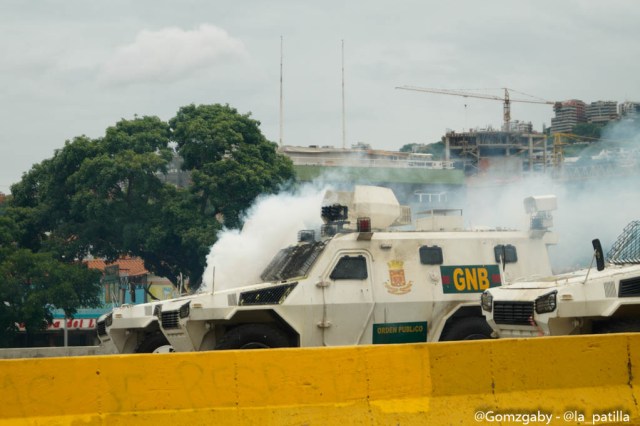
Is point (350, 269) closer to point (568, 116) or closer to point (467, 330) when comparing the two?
point (467, 330)

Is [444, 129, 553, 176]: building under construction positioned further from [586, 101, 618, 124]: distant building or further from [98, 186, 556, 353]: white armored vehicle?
[98, 186, 556, 353]: white armored vehicle

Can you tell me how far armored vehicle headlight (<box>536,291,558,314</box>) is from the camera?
12242 millimetres

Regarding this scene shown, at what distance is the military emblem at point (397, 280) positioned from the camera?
578 inches

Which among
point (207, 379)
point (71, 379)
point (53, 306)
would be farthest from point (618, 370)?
point (53, 306)

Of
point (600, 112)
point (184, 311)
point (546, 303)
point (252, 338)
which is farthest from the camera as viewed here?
point (600, 112)

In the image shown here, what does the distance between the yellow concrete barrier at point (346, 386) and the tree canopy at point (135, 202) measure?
94.4 ft

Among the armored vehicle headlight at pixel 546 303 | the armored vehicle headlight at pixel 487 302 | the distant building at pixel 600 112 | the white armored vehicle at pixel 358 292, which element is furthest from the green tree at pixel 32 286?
the distant building at pixel 600 112

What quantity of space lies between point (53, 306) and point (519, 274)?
28546 mm

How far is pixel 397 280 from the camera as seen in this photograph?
14.7 metres

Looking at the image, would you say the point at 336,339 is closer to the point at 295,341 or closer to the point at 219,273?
the point at 295,341

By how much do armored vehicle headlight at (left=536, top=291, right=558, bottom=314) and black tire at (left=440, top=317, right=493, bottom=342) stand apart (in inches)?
92.3

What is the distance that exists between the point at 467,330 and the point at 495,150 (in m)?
104

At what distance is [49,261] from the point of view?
39.2 m

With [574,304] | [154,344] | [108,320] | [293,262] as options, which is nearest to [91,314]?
[108,320]
